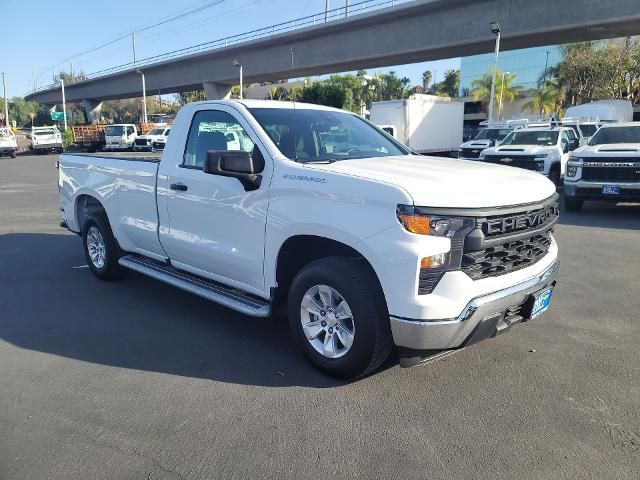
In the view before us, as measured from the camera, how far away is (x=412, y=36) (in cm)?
2959

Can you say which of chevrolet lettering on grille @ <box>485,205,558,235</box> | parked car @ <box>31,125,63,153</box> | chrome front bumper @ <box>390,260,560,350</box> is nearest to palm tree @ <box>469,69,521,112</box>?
parked car @ <box>31,125,63,153</box>

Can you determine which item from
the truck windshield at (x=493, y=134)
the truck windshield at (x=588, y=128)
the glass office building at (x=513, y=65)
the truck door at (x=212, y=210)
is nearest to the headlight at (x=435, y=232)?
the truck door at (x=212, y=210)

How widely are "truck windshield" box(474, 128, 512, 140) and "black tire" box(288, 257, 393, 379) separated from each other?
755 inches

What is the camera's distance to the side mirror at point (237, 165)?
12.5ft

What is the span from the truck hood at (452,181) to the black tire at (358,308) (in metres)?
0.62

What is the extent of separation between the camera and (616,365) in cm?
405

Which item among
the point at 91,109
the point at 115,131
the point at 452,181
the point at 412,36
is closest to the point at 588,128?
the point at 412,36

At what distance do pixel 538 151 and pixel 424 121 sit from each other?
14231mm

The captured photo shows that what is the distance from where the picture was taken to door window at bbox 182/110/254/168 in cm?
450

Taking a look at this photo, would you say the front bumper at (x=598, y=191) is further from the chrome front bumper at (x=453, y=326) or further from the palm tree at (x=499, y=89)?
the palm tree at (x=499, y=89)

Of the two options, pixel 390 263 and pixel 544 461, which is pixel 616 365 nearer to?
pixel 544 461

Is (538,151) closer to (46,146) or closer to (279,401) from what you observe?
(279,401)

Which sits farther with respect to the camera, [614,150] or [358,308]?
[614,150]

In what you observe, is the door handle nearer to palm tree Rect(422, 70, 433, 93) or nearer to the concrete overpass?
the concrete overpass
